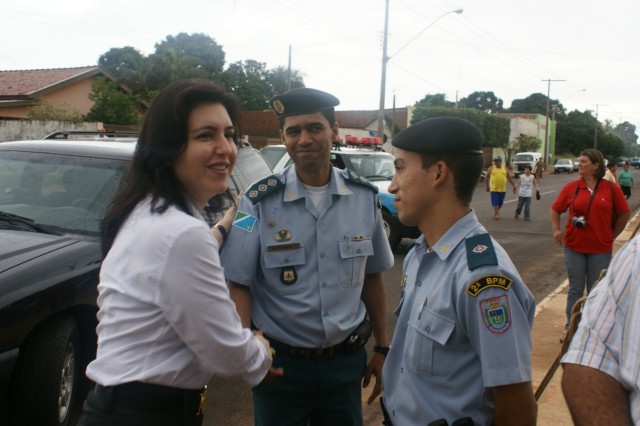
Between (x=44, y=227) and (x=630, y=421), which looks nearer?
(x=630, y=421)

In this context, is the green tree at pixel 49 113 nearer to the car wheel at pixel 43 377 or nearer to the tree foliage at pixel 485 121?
the car wheel at pixel 43 377

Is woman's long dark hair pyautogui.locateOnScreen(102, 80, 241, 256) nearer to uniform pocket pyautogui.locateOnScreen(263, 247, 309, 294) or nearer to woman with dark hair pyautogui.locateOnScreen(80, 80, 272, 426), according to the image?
woman with dark hair pyautogui.locateOnScreen(80, 80, 272, 426)

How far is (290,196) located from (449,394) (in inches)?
46.7

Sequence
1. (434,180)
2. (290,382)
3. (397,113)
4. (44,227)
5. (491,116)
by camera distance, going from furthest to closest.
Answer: (397,113) → (491,116) → (44,227) → (290,382) → (434,180)

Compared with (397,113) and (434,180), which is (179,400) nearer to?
(434,180)

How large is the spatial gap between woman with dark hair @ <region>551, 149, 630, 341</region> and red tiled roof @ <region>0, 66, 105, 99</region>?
2692 cm

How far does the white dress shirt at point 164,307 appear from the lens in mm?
1636

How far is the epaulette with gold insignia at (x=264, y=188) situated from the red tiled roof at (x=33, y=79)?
93.1 ft

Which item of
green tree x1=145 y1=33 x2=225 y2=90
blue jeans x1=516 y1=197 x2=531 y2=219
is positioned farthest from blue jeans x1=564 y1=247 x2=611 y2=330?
green tree x1=145 y1=33 x2=225 y2=90

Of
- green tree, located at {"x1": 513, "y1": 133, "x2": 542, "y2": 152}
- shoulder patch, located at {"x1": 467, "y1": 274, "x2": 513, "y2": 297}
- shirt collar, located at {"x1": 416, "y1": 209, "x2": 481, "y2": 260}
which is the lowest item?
shoulder patch, located at {"x1": 467, "y1": 274, "x2": 513, "y2": 297}

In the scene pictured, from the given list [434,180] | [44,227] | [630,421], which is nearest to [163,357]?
[434,180]

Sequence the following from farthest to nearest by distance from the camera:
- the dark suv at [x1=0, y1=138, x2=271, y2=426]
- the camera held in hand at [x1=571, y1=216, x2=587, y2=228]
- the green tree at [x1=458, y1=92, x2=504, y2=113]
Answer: the green tree at [x1=458, y1=92, x2=504, y2=113] → the camera held in hand at [x1=571, y1=216, x2=587, y2=228] → the dark suv at [x1=0, y1=138, x2=271, y2=426]

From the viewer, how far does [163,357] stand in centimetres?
169

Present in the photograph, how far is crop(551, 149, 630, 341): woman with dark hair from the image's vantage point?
19.7 feet
